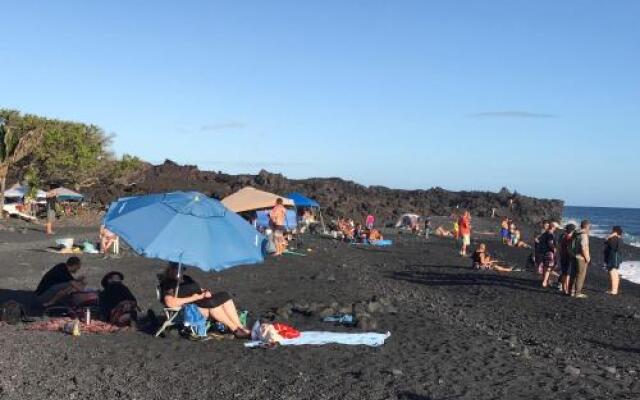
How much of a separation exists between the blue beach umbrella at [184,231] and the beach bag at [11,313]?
2.20 meters

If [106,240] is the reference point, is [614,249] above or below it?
above

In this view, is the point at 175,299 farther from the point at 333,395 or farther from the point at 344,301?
the point at 344,301

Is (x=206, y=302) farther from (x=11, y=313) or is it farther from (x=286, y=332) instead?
(x=11, y=313)

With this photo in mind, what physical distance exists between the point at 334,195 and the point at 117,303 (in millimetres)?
53081

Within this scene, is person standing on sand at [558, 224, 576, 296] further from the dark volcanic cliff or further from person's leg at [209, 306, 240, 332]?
the dark volcanic cliff

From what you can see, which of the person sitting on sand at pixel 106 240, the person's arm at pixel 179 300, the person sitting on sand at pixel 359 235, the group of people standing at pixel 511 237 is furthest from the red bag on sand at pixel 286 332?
the group of people standing at pixel 511 237

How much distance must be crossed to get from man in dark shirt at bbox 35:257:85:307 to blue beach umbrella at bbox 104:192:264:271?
1878 mm

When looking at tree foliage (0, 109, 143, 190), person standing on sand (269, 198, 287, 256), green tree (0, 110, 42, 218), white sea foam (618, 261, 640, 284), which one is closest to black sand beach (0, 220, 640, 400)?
person standing on sand (269, 198, 287, 256)

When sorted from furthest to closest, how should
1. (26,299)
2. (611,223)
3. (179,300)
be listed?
(611,223), (26,299), (179,300)

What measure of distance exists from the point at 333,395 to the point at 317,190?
5895 centimetres

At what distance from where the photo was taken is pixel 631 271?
29438 millimetres

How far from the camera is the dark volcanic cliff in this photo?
55812 millimetres

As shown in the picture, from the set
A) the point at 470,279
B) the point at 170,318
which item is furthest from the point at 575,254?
the point at 170,318

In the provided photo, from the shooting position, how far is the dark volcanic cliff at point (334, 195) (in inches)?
2197
